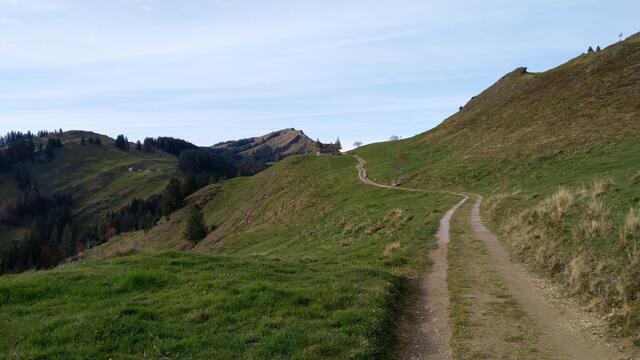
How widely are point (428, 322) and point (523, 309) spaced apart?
2.65 metres

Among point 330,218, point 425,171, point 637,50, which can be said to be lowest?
point 330,218

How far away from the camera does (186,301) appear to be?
38.9ft

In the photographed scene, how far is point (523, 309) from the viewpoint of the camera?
11828mm

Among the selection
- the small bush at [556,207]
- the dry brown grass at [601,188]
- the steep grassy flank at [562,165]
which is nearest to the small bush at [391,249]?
the steep grassy flank at [562,165]

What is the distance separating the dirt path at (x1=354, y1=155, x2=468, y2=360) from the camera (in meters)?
9.49

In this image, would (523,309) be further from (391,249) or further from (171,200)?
(171,200)

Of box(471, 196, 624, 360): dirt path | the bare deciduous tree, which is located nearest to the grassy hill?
box(471, 196, 624, 360): dirt path

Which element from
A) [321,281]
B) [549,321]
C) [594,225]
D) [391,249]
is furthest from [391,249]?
[549,321]

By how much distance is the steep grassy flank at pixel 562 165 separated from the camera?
523 inches

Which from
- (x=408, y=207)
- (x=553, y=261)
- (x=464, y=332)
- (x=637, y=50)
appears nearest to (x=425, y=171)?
(x=408, y=207)

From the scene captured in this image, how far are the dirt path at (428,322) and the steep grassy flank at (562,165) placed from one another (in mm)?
3572

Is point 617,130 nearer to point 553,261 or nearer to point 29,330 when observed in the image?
point 553,261

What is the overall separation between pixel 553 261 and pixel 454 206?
2018 cm

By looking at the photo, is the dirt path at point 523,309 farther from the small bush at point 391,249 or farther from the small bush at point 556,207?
the small bush at point 556,207
